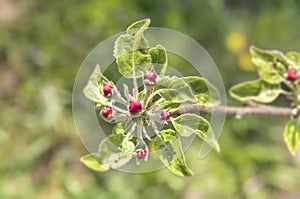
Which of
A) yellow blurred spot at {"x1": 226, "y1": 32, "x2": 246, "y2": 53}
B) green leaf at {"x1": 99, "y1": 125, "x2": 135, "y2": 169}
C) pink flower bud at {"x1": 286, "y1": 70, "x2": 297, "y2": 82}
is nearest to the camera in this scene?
green leaf at {"x1": 99, "y1": 125, "x2": 135, "y2": 169}

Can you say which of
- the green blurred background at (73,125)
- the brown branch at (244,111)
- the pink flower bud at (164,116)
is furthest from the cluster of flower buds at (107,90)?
the green blurred background at (73,125)

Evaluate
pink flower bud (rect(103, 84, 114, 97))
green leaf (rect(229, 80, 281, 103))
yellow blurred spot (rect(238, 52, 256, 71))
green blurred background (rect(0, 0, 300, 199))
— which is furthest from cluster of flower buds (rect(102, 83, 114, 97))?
yellow blurred spot (rect(238, 52, 256, 71))

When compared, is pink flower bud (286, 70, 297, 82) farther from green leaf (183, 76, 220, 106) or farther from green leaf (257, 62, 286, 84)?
green leaf (183, 76, 220, 106)

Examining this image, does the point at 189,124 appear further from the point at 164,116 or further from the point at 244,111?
the point at 244,111

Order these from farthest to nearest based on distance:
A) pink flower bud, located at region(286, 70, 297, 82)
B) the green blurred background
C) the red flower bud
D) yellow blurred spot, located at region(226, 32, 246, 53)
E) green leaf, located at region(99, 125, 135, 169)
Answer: yellow blurred spot, located at region(226, 32, 246, 53) < the green blurred background < pink flower bud, located at region(286, 70, 297, 82) < green leaf, located at region(99, 125, 135, 169) < the red flower bud

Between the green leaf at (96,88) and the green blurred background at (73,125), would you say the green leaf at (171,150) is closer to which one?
the green leaf at (96,88)

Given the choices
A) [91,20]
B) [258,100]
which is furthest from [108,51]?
[91,20]

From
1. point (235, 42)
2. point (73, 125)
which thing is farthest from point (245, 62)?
point (73, 125)
